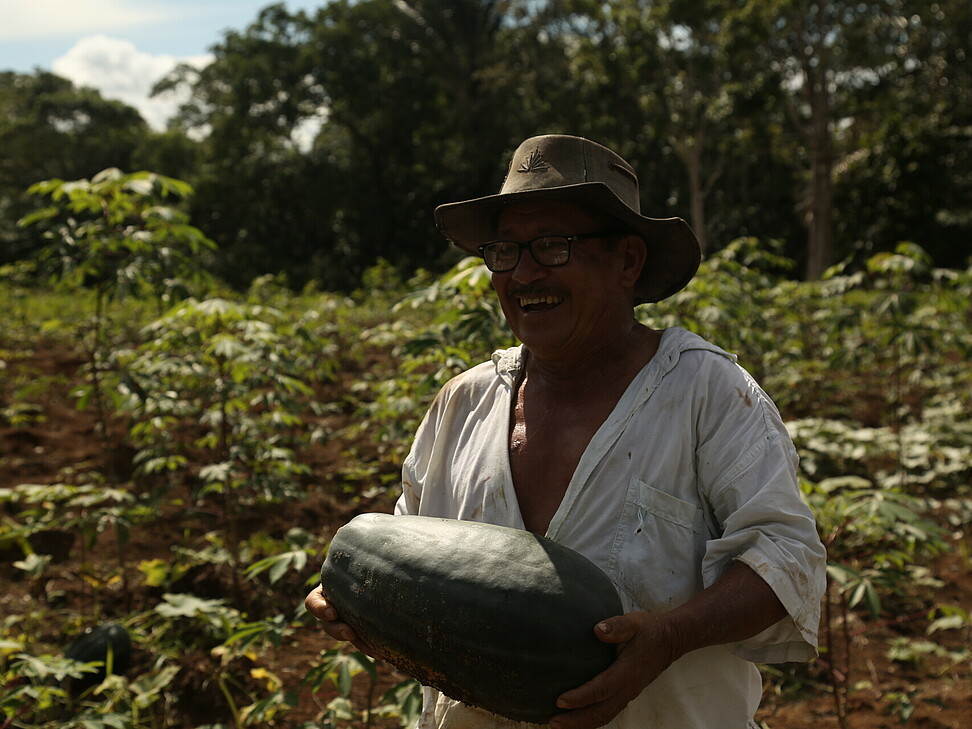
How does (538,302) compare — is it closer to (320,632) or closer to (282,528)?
(320,632)

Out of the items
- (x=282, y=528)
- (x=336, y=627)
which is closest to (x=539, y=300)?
(x=336, y=627)

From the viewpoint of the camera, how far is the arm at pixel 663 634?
140 centimetres

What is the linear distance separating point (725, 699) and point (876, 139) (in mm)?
19819

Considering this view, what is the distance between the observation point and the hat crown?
173 cm

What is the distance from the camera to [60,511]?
3916 mm

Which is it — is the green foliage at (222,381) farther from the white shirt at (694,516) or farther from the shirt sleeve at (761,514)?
the shirt sleeve at (761,514)

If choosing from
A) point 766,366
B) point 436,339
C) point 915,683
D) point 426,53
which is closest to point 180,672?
Answer: point 436,339

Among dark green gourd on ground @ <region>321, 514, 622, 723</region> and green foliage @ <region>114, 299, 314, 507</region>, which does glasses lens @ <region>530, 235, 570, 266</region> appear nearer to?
dark green gourd on ground @ <region>321, 514, 622, 723</region>

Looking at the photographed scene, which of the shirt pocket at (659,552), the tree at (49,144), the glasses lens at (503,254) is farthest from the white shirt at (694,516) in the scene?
the tree at (49,144)

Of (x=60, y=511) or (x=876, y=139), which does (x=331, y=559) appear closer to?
(x=60, y=511)

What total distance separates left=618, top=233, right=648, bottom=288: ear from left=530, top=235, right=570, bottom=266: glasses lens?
14 cm

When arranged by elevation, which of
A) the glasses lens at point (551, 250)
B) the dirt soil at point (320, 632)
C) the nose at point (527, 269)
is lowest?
the dirt soil at point (320, 632)

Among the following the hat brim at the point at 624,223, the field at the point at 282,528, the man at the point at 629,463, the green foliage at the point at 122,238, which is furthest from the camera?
the green foliage at the point at 122,238

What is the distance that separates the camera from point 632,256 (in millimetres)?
1845
